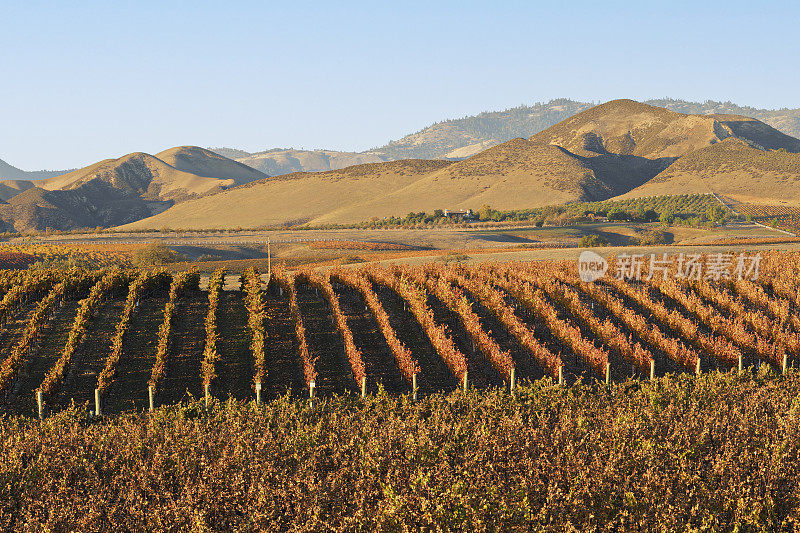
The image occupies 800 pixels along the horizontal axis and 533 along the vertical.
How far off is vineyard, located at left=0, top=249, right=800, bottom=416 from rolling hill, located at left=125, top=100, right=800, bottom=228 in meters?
106

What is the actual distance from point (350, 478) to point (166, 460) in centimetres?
293

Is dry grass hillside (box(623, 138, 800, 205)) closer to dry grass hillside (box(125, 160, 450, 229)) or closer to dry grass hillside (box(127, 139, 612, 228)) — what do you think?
dry grass hillside (box(127, 139, 612, 228))

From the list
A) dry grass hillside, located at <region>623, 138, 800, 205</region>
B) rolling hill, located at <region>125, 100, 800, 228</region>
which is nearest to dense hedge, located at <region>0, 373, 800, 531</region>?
rolling hill, located at <region>125, 100, 800, 228</region>

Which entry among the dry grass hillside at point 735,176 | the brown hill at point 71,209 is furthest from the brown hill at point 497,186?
the brown hill at point 71,209

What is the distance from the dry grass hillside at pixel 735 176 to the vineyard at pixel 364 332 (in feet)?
360

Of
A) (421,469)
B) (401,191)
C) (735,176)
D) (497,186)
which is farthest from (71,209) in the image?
(421,469)

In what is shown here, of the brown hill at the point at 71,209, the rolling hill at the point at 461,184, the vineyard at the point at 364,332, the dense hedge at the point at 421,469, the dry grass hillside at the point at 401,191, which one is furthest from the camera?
the brown hill at the point at 71,209

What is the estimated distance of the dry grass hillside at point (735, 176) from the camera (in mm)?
126438

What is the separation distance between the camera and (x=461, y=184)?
158 metres

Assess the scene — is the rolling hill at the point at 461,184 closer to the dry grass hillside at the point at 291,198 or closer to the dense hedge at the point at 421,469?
the dry grass hillside at the point at 291,198

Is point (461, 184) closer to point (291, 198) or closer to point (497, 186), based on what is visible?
point (497, 186)

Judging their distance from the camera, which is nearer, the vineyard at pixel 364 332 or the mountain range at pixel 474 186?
the vineyard at pixel 364 332

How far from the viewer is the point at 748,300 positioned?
1012 inches

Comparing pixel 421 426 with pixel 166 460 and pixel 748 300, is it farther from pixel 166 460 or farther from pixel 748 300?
pixel 748 300
